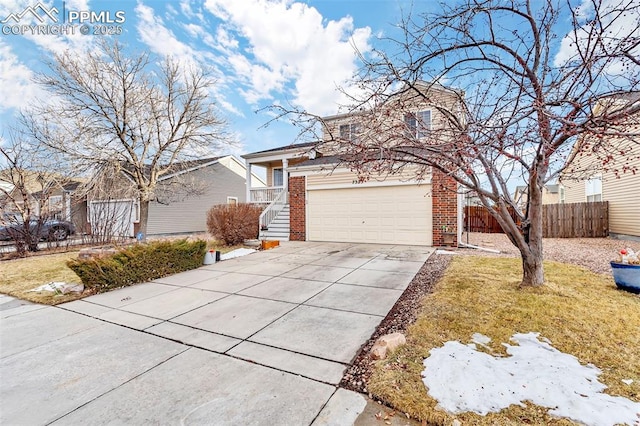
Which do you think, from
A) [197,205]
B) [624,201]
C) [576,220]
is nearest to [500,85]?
[624,201]

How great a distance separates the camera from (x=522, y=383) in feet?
7.47

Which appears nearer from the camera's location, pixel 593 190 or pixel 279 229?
pixel 279 229

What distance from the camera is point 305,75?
840cm

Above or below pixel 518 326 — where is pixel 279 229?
above

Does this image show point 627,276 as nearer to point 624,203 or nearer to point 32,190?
point 624,203

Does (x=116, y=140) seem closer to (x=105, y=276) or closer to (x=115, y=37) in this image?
(x=115, y=37)

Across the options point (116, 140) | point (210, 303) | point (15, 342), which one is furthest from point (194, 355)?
point (116, 140)

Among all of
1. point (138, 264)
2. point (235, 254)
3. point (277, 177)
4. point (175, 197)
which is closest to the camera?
point (138, 264)

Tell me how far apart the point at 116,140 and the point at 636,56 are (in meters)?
15.1

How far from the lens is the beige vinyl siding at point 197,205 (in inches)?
648

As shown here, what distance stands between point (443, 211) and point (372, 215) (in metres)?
2.42

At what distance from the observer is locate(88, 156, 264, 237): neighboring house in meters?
12.3

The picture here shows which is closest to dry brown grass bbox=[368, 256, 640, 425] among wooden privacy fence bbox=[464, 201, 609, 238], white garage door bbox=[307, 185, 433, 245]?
white garage door bbox=[307, 185, 433, 245]

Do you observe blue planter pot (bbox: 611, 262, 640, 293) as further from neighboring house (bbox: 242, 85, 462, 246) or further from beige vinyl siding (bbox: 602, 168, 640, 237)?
beige vinyl siding (bbox: 602, 168, 640, 237)
